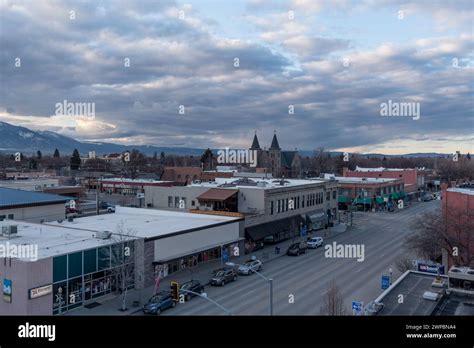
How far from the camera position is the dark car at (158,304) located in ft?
68.3

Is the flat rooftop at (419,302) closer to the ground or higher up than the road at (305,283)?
higher up

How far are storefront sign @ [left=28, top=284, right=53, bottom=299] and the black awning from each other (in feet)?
60.1

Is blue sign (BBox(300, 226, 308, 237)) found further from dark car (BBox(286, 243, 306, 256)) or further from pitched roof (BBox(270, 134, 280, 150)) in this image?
pitched roof (BBox(270, 134, 280, 150))

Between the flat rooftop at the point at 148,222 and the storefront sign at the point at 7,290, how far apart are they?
7.90 m

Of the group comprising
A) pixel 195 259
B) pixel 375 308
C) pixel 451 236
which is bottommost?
pixel 195 259

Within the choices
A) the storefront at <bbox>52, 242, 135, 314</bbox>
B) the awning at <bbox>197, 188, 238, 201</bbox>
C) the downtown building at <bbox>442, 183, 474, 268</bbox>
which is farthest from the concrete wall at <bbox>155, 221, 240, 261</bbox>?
the downtown building at <bbox>442, 183, 474, 268</bbox>

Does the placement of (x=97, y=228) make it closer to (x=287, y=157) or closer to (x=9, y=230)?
(x=9, y=230)

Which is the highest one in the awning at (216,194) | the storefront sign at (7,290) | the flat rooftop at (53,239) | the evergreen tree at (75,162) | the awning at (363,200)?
the evergreen tree at (75,162)

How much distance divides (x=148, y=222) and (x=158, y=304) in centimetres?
1152

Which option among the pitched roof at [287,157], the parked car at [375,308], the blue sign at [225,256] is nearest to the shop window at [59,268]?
the blue sign at [225,256]

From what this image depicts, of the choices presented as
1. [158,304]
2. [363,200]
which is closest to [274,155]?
[363,200]

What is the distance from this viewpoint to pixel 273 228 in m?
39.3

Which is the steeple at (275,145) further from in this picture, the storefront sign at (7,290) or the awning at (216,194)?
the storefront sign at (7,290)
